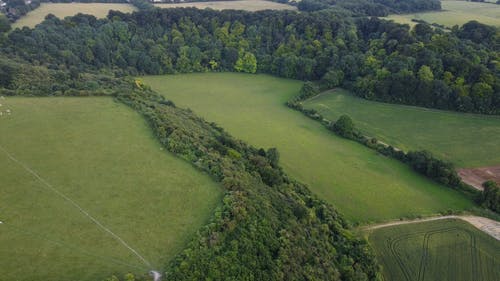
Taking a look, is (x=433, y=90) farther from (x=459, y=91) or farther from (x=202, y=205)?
(x=202, y=205)

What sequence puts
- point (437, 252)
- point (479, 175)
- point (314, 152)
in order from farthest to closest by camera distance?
point (314, 152) < point (479, 175) < point (437, 252)

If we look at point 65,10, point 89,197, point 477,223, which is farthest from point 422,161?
point 65,10

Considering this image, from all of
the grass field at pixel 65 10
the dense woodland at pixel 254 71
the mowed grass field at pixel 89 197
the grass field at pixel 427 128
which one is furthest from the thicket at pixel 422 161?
the grass field at pixel 65 10

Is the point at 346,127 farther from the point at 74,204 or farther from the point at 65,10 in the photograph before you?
the point at 65,10

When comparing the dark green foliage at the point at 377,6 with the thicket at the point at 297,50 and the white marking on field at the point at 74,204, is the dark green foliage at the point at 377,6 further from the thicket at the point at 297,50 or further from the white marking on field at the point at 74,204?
the white marking on field at the point at 74,204

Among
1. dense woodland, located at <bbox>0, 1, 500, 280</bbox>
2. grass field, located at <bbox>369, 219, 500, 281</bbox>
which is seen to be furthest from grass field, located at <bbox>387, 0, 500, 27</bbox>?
grass field, located at <bbox>369, 219, 500, 281</bbox>

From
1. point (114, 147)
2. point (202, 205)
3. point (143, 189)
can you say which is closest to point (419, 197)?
point (202, 205)
